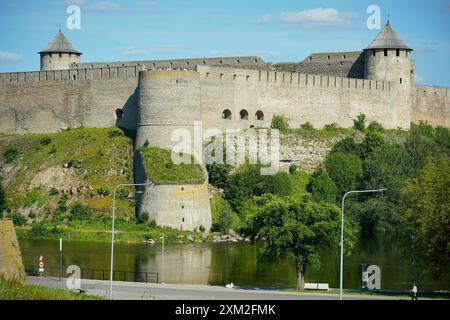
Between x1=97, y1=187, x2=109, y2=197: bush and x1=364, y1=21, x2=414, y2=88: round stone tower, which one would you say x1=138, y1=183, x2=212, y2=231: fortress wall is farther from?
x1=364, y1=21, x2=414, y2=88: round stone tower

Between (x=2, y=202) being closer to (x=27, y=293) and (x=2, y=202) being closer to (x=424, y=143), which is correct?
(x=424, y=143)

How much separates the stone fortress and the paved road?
1816 centimetres

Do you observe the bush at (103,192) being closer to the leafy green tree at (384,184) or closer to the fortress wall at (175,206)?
the fortress wall at (175,206)

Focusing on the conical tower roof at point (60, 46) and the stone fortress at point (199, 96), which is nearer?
the stone fortress at point (199, 96)

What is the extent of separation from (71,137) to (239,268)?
1900cm

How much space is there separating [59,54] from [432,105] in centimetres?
2069

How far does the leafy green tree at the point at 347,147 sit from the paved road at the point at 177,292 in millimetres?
27466

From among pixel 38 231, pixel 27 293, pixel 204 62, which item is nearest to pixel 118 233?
pixel 38 231

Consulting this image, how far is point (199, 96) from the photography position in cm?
6066

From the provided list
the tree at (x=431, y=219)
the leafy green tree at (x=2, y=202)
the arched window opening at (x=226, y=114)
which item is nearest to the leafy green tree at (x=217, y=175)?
the arched window opening at (x=226, y=114)

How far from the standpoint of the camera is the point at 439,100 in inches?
2992

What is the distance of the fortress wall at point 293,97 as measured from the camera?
6228 centimetres

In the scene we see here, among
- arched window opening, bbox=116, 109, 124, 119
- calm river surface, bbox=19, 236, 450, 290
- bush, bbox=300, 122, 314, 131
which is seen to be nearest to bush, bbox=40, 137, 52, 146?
arched window opening, bbox=116, 109, 124, 119
